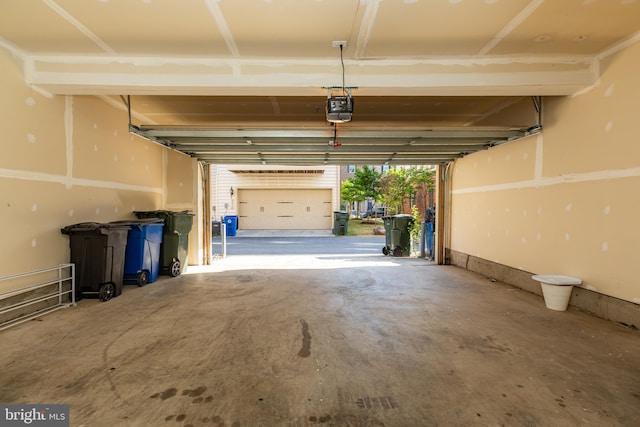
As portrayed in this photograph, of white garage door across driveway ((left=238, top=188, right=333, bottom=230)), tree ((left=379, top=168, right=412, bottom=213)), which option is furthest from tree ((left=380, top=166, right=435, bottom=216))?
white garage door across driveway ((left=238, top=188, right=333, bottom=230))

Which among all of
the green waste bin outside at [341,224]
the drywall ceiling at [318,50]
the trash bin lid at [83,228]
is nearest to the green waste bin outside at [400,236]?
the drywall ceiling at [318,50]

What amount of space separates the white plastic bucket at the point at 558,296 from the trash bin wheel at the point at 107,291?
6.49m

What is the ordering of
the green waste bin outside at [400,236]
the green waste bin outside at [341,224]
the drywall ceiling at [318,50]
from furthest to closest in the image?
the green waste bin outside at [341,224] → the green waste bin outside at [400,236] → the drywall ceiling at [318,50]

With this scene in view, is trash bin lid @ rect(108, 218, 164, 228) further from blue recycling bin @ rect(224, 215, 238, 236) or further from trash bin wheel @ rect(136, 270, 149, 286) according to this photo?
blue recycling bin @ rect(224, 215, 238, 236)

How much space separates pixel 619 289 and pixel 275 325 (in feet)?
13.9

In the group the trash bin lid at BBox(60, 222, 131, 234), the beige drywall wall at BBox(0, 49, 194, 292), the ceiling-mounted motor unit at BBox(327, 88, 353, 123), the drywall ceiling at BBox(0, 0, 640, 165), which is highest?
the drywall ceiling at BBox(0, 0, 640, 165)

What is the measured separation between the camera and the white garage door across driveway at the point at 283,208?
16734 mm

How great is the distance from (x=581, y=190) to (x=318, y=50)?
405cm

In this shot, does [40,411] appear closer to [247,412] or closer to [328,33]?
[247,412]

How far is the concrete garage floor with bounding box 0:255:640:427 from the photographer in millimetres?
2115

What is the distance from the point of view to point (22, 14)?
3.00 m

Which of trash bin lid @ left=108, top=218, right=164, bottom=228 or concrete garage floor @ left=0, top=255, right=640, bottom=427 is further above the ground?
trash bin lid @ left=108, top=218, right=164, bottom=228

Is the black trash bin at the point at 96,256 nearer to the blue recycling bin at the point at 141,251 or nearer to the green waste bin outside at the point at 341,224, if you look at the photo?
the blue recycling bin at the point at 141,251

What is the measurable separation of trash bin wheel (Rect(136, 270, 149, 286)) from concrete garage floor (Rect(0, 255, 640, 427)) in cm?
61
